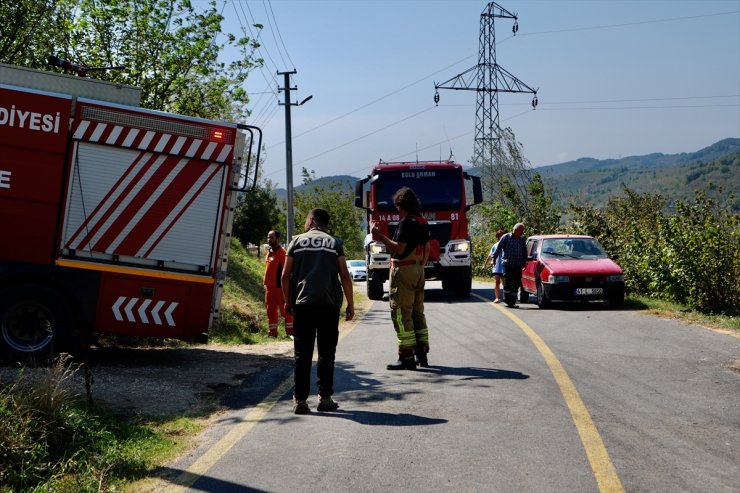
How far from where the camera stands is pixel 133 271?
9.52 metres

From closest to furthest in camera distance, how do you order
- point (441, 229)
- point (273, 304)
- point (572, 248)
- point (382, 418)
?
1. point (382, 418)
2. point (273, 304)
3. point (572, 248)
4. point (441, 229)

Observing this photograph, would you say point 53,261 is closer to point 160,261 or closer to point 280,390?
point 160,261

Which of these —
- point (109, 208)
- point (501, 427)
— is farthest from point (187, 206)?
point (501, 427)

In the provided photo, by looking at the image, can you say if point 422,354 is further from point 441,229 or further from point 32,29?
point 441,229

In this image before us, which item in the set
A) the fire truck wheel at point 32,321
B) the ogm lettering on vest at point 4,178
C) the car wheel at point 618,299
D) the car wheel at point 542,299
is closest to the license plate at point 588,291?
the car wheel at point 618,299

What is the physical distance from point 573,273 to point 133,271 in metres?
10.0

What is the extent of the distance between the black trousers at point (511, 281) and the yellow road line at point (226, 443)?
944 centimetres

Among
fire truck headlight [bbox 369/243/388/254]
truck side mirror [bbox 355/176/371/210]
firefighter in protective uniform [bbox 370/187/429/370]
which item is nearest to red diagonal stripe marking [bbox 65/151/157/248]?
firefighter in protective uniform [bbox 370/187/429/370]

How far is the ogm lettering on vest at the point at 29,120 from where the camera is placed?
9117 mm

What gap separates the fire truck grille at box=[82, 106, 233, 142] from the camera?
31.0ft

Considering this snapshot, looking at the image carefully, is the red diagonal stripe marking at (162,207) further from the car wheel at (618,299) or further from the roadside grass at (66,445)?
the car wheel at (618,299)

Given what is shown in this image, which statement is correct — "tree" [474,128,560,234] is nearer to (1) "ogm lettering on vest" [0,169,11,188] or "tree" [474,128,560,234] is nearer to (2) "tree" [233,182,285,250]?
(2) "tree" [233,182,285,250]

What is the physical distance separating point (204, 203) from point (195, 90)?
915 cm

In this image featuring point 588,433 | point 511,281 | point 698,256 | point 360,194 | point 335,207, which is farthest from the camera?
point 335,207
